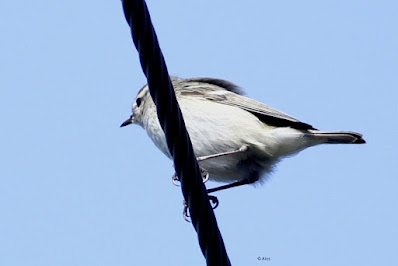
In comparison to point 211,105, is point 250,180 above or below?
below

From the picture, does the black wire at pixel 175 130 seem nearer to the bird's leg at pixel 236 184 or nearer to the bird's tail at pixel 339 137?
the bird's tail at pixel 339 137

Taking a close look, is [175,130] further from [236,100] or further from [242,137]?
[236,100]

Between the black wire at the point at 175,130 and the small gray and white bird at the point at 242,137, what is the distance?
3.23m

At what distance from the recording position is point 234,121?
8055 millimetres

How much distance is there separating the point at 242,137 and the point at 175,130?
11.7ft

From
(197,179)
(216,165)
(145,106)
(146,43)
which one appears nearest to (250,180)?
(216,165)

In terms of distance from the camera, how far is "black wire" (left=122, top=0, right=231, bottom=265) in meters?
3.97

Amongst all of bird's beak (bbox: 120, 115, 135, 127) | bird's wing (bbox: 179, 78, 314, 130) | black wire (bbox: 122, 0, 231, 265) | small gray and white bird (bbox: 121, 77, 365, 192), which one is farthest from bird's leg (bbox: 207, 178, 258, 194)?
black wire (bbox: 122, 0, 231, 265)

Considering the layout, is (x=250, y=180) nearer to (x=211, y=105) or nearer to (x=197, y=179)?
(x=211, y=105)

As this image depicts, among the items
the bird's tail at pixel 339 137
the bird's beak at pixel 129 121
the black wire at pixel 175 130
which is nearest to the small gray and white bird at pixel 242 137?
the bird's tail at pixel 339 137

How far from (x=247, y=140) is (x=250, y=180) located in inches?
25.9

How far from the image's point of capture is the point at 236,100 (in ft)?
28.1

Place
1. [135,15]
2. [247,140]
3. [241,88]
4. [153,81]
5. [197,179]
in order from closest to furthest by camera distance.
Result: [135,15]
[153,81]
[197,179]
[247,140]
[241,88]

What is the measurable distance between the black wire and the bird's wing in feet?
11.6
